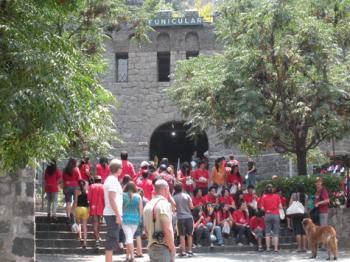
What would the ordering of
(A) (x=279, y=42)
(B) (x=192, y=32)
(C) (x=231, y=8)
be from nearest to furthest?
(A) (x=279, y=42) < (C) (x=231, y=8) < (B) (x=192, y=32)

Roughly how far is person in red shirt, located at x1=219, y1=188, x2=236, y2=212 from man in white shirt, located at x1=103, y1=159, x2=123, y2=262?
22.9 ft

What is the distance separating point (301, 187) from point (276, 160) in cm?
989

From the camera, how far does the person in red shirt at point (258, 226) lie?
17.6 metres

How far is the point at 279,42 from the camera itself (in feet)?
61.6

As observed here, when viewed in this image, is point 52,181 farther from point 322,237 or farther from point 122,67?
point 122,67

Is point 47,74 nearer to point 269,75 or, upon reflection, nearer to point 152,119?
point 269,75

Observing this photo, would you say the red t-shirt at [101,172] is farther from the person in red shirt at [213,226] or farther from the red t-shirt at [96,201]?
the person in red shirt at [213,226]

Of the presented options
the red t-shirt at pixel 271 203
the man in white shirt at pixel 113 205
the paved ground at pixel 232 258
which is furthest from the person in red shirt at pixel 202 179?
the man in white shirt at pixel 113 205

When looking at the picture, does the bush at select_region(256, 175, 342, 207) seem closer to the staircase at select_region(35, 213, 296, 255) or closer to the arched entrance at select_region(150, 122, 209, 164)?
the staircase at select_region(35, 213, 296, 255)

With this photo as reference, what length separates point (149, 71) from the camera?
31.0 meters

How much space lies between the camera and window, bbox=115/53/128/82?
3126 cm

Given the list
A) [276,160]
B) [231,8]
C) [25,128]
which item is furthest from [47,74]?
[276,160]

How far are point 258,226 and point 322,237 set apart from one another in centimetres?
274

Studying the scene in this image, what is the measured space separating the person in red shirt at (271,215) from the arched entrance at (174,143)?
1361cm
